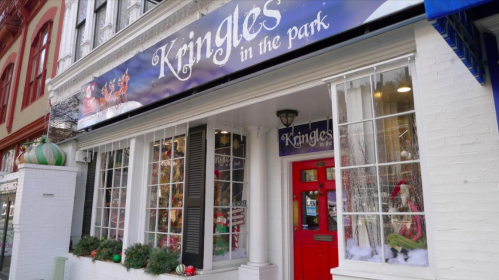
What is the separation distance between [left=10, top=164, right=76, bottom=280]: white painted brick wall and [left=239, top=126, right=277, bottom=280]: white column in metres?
5.07

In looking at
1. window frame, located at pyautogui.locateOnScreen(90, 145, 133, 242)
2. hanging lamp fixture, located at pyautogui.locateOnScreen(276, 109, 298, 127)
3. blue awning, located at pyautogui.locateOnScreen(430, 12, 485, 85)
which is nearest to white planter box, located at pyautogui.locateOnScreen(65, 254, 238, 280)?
window frame, located at pyautogui.locateOnScreen(90, 145, 133, 242)

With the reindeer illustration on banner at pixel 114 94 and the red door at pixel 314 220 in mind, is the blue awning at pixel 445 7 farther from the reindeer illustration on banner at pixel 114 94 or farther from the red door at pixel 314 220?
the reindeer illustration on banner at pixel 114 94

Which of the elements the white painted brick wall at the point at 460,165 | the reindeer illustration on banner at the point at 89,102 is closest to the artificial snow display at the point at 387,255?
the white painted brick wall at the point at 460,165

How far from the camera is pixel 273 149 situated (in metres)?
6.86

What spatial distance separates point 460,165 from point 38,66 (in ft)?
47.3

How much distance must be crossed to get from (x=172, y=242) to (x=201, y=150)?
1.87 meters

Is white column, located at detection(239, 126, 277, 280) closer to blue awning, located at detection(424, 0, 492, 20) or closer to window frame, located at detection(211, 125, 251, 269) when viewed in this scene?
window frame, located at detection(211, 125, 251, 269)

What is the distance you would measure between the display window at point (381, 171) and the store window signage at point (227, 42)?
2.30 feet

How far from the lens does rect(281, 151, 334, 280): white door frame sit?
630 cm

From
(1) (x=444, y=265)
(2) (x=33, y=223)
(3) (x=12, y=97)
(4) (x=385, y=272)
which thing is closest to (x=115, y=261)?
(2) (x=33, y=223)

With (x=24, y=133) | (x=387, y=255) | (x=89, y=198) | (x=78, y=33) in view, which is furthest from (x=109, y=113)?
(x=387, y=255)

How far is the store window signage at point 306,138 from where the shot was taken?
6.06 metres

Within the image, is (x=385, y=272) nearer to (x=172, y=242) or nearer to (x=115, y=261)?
(x=172, y=242)

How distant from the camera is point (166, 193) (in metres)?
7.22
